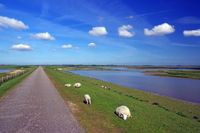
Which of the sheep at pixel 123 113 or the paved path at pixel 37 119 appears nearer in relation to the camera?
the paved path at pixel 37 119

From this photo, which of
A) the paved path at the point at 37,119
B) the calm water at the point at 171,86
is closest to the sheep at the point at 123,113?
the paved path at the point at 37,119

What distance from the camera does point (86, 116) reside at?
39.0 ft

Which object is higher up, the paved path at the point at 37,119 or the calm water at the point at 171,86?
the paved path at the point at 37,119

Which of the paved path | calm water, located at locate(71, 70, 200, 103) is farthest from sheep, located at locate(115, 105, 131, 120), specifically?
calm water, located at locate(71, 70, 200, 103)

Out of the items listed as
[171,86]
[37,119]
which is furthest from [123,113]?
[171,86]

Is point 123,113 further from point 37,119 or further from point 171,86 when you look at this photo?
point 171,86

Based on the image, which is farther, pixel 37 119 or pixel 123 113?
pixel 123 113

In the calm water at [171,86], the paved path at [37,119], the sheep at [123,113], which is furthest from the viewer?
the calm water at [171,86]

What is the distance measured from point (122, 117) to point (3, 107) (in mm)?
7953

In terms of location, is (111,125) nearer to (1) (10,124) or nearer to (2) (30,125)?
(2) (30,125)

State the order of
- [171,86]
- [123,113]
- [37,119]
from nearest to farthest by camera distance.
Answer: [37,119] < [123,113] < [171,86]

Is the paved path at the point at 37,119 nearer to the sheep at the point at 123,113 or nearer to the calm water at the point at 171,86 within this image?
the sheep at the point at 123,113

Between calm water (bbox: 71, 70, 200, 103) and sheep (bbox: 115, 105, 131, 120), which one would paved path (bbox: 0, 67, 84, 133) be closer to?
sheep (bbox: 115, 105, 131, 120)

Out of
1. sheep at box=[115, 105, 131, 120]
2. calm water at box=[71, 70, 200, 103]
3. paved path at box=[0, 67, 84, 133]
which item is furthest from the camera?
calm water at box=[71, 70, 200, 103]
